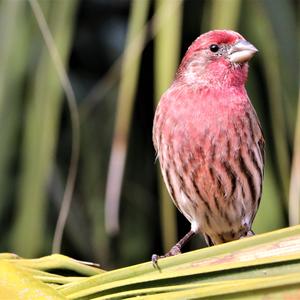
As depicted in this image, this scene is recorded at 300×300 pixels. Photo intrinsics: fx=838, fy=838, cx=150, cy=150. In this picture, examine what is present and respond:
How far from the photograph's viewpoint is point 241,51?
2.75 metres

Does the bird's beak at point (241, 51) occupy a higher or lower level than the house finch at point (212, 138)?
higher

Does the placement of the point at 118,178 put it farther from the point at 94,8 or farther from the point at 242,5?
the point at 94,8

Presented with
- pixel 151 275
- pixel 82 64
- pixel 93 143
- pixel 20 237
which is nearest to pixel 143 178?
pixel 93 143

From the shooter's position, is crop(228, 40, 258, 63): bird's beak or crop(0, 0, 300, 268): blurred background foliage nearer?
crop(0, 0, 300, 268): blurred background foliage

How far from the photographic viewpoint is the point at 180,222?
3.62 metres

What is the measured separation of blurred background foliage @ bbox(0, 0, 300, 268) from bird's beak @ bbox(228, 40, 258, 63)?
0.04 meters

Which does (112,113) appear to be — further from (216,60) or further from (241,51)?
(241,51)

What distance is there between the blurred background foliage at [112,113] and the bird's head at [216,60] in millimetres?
57

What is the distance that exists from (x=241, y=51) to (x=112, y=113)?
741mm

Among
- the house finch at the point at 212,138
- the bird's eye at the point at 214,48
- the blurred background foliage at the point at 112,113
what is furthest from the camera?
the bird's eye at the point at 214,48

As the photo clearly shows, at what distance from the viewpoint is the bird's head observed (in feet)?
9.31

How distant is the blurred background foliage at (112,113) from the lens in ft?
7.79

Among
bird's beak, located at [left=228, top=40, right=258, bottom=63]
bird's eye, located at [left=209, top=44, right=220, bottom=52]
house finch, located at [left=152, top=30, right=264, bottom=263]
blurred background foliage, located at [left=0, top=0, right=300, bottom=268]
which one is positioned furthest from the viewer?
bird's eye, located at [left=209, top=44, right=220, bottom=52]

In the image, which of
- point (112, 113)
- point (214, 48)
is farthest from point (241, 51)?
point (112, 113)
